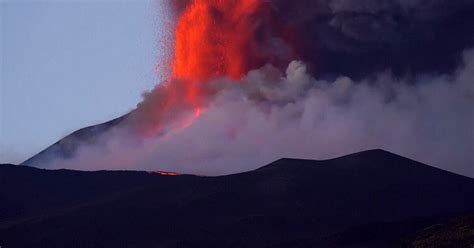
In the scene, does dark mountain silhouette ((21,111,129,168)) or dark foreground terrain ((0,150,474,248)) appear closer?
dark foreground terrain ((0,150,474,248))

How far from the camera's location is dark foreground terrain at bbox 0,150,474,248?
75.8 m

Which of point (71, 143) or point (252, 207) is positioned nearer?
point (252, 207)

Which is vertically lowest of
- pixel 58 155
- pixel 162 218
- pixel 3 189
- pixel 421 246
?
pixel 421 246

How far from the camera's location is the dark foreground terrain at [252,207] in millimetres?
75812

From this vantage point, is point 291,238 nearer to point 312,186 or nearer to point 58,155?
point 312,186

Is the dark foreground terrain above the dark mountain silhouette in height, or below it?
below

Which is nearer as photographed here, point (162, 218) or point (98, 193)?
point (162, 218)

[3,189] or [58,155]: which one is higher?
[58,155]

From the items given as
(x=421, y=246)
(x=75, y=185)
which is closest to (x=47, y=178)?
(x=75, y=185)

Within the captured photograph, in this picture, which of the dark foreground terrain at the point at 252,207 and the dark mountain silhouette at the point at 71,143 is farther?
the dark mountain silhouette at the point at 71,143

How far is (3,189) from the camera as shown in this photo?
105812 mm

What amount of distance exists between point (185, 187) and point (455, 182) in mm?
31150

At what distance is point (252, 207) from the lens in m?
89.1

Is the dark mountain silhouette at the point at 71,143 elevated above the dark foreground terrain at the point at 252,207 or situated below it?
above
